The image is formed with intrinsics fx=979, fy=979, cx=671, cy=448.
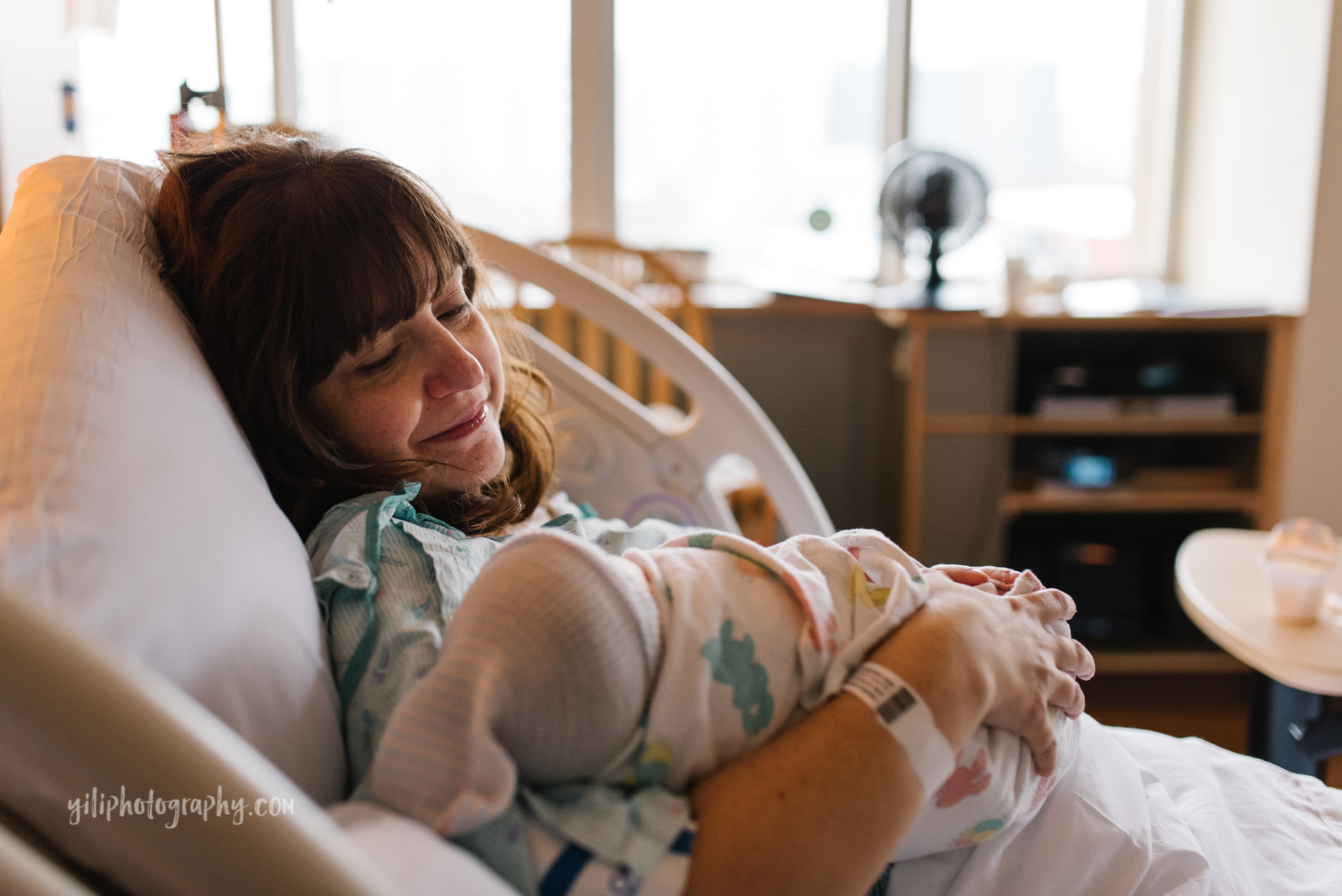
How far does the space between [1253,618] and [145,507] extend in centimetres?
132

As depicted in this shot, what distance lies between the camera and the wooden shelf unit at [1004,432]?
226 cm

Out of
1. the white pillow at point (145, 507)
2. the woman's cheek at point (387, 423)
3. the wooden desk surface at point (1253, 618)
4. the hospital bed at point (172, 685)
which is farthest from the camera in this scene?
the wooden desk surface at point (1253, 618)

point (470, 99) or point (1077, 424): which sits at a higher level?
point (470, 99)

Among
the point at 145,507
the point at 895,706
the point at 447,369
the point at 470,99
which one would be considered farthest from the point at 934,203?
the point at 145,507

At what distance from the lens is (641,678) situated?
522 millimetres

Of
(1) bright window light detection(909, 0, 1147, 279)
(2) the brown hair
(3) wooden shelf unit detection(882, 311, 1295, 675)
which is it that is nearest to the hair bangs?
(2) the brown hair

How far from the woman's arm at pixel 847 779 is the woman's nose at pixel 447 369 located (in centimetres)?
39

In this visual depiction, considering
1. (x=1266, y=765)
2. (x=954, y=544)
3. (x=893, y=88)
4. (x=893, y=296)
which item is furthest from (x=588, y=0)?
(x=1266, y=765)

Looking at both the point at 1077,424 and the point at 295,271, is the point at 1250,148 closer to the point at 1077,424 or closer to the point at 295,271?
the point at 1077,424

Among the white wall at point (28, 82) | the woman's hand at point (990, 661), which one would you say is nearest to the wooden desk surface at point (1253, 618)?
the woman's hand at point (990, 661)

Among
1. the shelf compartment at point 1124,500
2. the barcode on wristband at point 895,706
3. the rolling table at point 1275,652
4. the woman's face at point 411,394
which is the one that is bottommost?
the shelf compartment at point 1124,500

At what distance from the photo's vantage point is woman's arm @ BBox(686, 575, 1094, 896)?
1.66 ft

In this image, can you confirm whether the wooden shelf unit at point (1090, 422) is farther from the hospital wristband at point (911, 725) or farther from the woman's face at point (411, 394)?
the hospital wristband at point (911, 725)

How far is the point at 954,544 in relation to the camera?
2.38 meters
